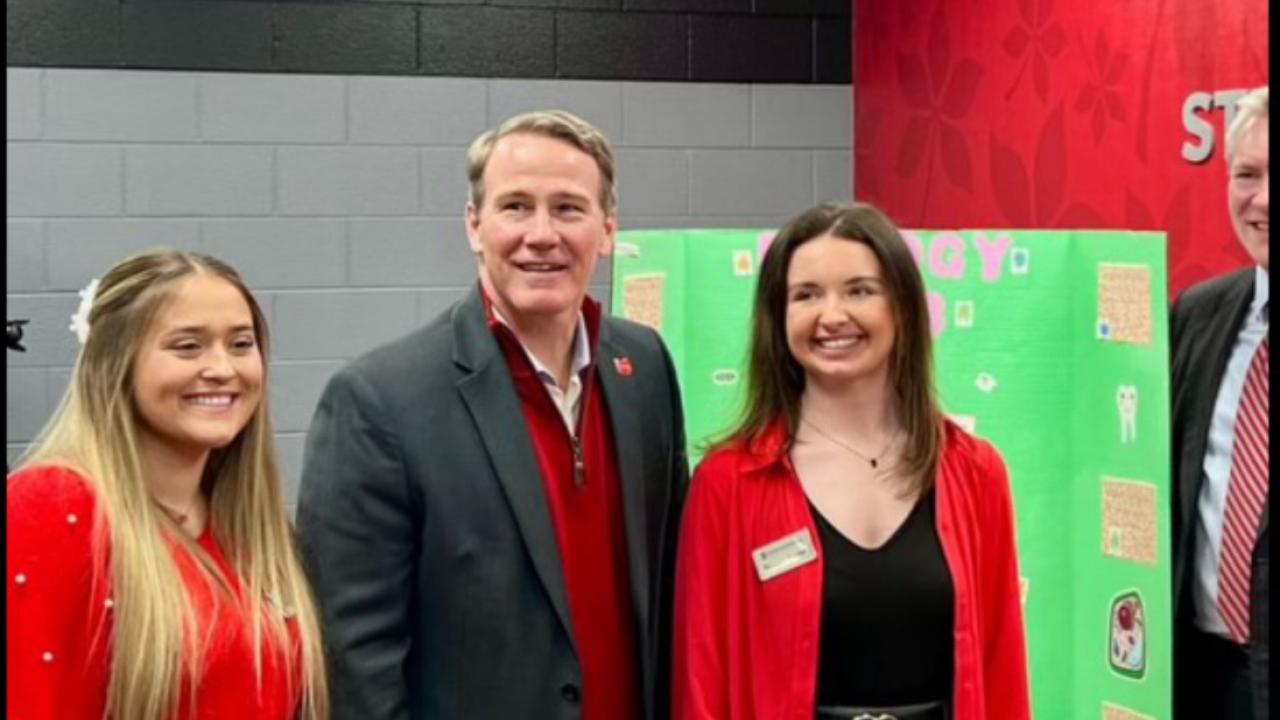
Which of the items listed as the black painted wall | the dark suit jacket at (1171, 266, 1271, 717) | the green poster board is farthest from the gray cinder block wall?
the dark suit jacket at (1171, 266, 1271, 717)

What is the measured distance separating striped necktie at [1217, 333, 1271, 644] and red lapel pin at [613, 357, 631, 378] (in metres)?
1.06

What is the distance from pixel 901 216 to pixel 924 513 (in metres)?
3.36

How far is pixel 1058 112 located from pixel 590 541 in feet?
9.30

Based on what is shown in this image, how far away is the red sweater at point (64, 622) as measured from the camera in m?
1.88

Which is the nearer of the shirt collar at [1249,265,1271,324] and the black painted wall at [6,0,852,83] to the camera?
the shirt collar at [1249,265,1271,324]

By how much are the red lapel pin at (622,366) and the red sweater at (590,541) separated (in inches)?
2.9

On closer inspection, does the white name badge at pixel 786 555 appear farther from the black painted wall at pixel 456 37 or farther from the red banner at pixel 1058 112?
the black painted wall at pixel 456 37

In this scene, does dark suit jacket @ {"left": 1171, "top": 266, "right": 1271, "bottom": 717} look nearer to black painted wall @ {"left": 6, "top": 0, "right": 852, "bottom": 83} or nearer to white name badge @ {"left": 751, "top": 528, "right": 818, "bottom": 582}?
white name badge @ {"left": 751, "top": 528, "right": 818, "bottom": 582}

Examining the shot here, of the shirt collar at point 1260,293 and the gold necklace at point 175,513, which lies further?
the shirt collar at point 1260,293

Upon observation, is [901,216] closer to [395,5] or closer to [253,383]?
[395,5]

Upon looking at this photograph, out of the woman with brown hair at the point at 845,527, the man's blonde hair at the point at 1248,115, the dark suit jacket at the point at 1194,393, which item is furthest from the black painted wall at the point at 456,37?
the woman with brown hair at the point at 845,527

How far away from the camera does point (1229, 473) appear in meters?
2.90

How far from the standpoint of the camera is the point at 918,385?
2.46 meters

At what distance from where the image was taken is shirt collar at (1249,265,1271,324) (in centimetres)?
288
